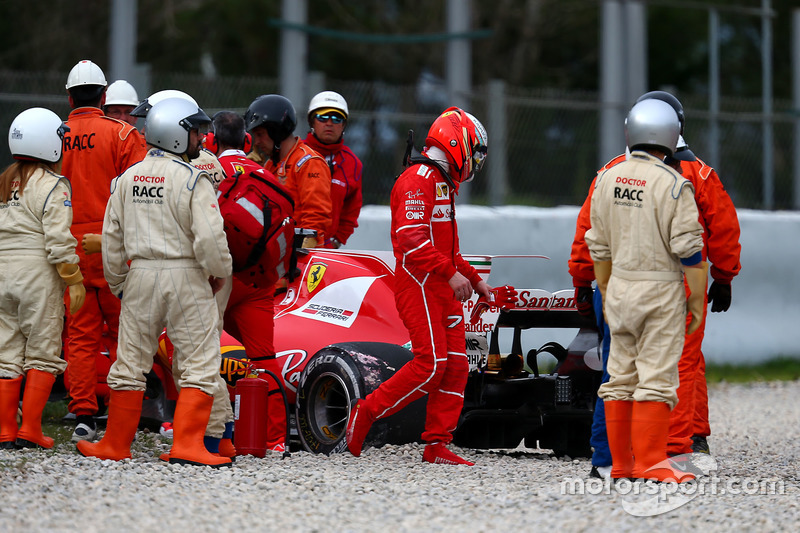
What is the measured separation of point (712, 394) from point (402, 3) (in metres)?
23.4

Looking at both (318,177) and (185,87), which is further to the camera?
(185,87)

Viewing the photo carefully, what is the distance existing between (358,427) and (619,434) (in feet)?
4.71

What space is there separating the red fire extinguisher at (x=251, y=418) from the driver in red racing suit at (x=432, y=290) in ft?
1.51

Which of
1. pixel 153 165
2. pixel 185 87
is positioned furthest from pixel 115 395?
pixel 185 87

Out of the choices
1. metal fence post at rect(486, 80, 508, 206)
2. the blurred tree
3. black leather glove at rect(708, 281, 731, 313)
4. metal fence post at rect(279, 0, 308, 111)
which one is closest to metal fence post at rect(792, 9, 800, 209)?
metal fence post at rect(486, 80, 508, 206)

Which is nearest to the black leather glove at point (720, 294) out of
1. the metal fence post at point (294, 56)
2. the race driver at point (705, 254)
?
the race driver at point (705, 254)

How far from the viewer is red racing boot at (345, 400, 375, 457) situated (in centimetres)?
668

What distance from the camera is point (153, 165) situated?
249 inches

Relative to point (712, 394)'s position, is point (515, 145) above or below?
above

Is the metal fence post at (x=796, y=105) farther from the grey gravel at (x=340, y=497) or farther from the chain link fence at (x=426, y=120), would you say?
→ the grey gravel at (x=340, y=497)

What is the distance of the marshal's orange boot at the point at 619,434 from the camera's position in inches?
234

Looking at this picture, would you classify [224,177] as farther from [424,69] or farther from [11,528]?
[424,69]

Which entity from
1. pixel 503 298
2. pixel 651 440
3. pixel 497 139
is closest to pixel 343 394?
pixel 503 298

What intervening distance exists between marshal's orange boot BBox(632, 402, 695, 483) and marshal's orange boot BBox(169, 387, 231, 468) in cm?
196
